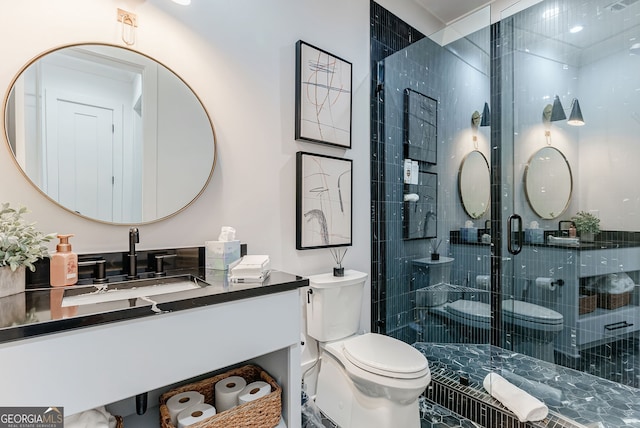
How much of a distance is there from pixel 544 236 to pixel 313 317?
5.71 ft

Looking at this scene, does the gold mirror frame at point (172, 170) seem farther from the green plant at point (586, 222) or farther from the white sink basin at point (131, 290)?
the green plant at point (586, 222)

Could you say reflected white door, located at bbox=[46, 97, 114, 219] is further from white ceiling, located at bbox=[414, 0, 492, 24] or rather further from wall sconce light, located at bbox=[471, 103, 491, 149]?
white ceiling, located at bbox=[414, 0, 492, 24]

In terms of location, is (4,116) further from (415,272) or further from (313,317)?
(415,272)

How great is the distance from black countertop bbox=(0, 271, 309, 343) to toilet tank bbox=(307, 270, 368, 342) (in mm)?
549

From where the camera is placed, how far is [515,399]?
5.48 feet

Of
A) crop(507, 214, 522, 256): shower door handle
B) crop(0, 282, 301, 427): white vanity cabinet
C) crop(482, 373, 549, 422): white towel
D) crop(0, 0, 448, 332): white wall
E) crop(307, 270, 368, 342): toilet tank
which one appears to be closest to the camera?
crop(0, 282, 301, 427): white vanity cabinet

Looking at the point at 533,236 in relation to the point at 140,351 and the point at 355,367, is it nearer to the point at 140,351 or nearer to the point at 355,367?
the point at 355,367

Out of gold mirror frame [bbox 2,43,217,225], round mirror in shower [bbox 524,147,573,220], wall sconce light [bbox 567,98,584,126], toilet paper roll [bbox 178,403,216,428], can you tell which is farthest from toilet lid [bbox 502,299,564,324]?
gold mirror frame [bbox 2,43,217,225]

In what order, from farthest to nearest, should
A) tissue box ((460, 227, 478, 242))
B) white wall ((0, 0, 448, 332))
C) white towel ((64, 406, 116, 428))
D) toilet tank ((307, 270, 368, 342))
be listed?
1. tissue box ((460, 227, 478, 242))
2. toilet tank ((307, 270, 368, 342))
3. white wall ((0, 0, 448, 332))
4. white towel ((64, 406, 116, 428))

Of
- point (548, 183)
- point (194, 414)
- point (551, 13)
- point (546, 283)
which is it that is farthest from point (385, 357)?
point (551, 13)

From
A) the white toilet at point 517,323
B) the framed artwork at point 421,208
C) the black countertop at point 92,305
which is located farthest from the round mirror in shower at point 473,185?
the black countertop at point 92,305

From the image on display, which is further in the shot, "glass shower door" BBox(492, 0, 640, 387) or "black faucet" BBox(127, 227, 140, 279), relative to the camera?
"glass shower door" BBox(492, 0, 640, 387)

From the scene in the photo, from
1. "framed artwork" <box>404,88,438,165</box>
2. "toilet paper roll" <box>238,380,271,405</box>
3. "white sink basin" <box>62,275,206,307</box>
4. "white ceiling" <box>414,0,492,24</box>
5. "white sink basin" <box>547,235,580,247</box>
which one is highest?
"white ceiling" <box>414,0,492,24</box>

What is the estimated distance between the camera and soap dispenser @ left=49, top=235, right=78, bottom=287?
1081mm
